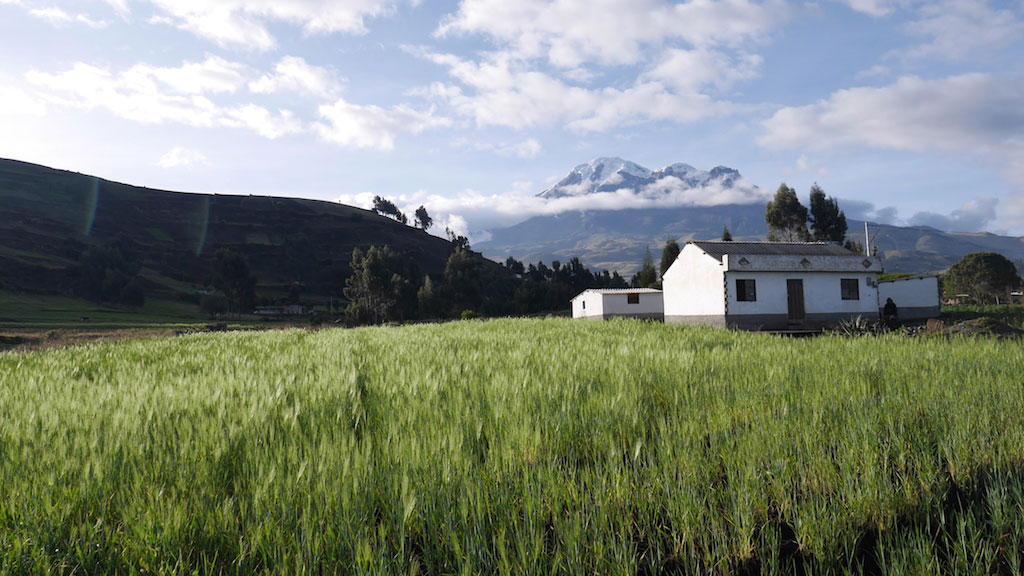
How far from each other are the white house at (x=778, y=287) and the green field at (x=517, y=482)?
27.1m

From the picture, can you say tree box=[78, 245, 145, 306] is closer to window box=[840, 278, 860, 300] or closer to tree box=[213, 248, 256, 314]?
tree box=[213, 248, 256, 314]

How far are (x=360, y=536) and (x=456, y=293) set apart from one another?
271 ft

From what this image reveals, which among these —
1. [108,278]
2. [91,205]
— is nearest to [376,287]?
[108,278]

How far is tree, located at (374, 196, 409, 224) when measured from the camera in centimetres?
18450

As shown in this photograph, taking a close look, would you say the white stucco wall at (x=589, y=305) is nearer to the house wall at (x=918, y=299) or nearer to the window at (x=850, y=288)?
the window at (x=850, y=288)

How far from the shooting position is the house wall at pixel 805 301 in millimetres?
29875

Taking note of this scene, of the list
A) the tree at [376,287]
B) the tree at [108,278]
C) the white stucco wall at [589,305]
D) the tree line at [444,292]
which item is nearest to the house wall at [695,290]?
the white stucco wall at [589,305]

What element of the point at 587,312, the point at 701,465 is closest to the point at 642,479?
the point at 701,465

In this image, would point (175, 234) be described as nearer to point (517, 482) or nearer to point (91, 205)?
point (91, 205)

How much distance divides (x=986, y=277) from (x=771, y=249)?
5281 cm

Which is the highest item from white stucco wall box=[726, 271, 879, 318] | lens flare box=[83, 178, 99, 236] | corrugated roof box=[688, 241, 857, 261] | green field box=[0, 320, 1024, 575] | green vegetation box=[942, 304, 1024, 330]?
lens flare box=[83, 178, 99, 236]

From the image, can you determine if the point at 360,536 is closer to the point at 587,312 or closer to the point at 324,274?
the point at 587,312

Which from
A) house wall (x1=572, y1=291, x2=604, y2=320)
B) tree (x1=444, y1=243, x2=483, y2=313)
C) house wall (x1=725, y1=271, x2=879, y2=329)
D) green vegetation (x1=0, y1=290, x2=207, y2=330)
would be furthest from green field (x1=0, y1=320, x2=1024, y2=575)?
tree (x1=444, y1=243, x2=483, y2=313)

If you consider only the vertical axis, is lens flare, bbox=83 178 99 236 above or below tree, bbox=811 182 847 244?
above
